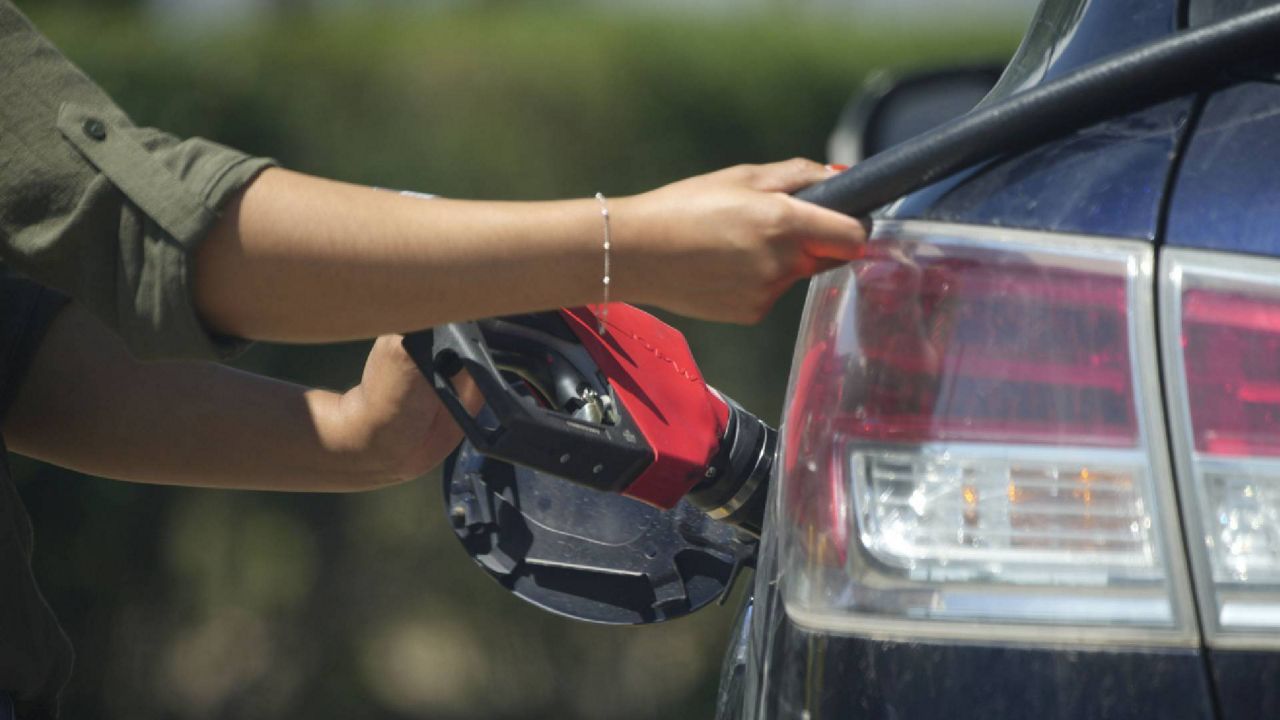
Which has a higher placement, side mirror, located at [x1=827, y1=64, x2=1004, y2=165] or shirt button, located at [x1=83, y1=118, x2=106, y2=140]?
shirt button, located at [x1=83, y1=118, x2=106, y2=140]

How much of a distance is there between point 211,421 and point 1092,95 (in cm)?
122

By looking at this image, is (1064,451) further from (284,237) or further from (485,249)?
(284,237)

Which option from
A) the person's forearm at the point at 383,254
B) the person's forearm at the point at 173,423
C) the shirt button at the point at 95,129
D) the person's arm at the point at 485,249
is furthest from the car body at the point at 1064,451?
the person's forearm at the point at 173,423

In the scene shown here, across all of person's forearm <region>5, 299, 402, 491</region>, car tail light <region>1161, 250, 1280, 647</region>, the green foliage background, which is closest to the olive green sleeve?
person's forearm <region>5, 299, 402, 491</region>

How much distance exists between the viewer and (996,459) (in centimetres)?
135

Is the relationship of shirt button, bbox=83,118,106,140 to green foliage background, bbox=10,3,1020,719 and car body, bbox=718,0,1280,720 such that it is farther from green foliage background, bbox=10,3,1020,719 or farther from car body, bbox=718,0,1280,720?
green foliage background, bbox=10,3,1020,719

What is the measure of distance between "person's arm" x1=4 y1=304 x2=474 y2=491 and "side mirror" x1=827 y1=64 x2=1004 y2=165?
1.19 meters

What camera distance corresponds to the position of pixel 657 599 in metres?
2.12

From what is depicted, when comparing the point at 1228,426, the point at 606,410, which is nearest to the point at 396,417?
the point at 606,410

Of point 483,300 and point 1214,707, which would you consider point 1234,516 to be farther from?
point 483,300

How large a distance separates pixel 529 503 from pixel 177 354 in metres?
0.76

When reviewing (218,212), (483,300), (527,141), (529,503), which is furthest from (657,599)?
(527,141)

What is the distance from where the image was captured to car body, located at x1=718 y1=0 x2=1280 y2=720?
1.29 metres

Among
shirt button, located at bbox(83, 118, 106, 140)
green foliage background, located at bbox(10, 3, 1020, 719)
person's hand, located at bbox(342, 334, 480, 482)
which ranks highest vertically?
shirt button, located at bbox(83, 118, 106, 140)
